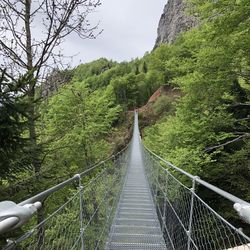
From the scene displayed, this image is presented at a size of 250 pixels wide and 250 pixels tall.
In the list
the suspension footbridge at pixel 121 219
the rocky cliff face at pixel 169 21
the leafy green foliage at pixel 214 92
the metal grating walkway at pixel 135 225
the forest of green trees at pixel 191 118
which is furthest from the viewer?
the rocky cliff face at pixel 169 21

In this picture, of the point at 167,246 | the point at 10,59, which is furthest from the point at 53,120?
the point at 167,246

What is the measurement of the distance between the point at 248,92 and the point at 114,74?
52.5 metres

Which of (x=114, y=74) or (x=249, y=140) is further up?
(x=114, y=74)

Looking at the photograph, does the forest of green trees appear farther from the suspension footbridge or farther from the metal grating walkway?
the metal grating walkway

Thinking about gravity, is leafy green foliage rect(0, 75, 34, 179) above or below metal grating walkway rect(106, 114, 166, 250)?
above

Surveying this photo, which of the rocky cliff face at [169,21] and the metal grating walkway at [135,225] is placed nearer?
the metal grating walkway at [135,225]

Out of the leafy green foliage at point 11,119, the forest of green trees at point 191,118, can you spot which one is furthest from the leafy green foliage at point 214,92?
the leafy green foliage at point 11,119

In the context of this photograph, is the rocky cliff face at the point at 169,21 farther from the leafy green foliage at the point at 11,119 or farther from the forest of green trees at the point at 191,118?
the leafy green foliage at the point at 11,119

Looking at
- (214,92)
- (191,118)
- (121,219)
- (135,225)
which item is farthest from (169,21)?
(135,225)

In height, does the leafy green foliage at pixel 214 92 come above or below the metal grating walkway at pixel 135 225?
above

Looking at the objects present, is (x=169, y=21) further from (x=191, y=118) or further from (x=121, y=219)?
(x=121, y=219)

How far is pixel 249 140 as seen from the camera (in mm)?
7605

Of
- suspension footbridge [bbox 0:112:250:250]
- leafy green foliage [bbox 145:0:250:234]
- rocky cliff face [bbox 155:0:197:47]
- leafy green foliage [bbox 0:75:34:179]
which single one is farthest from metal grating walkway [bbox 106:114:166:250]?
rocky cliff face [bbox 155:0:197:47]

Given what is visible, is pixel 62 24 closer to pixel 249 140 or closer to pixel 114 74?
pixel 249 140
